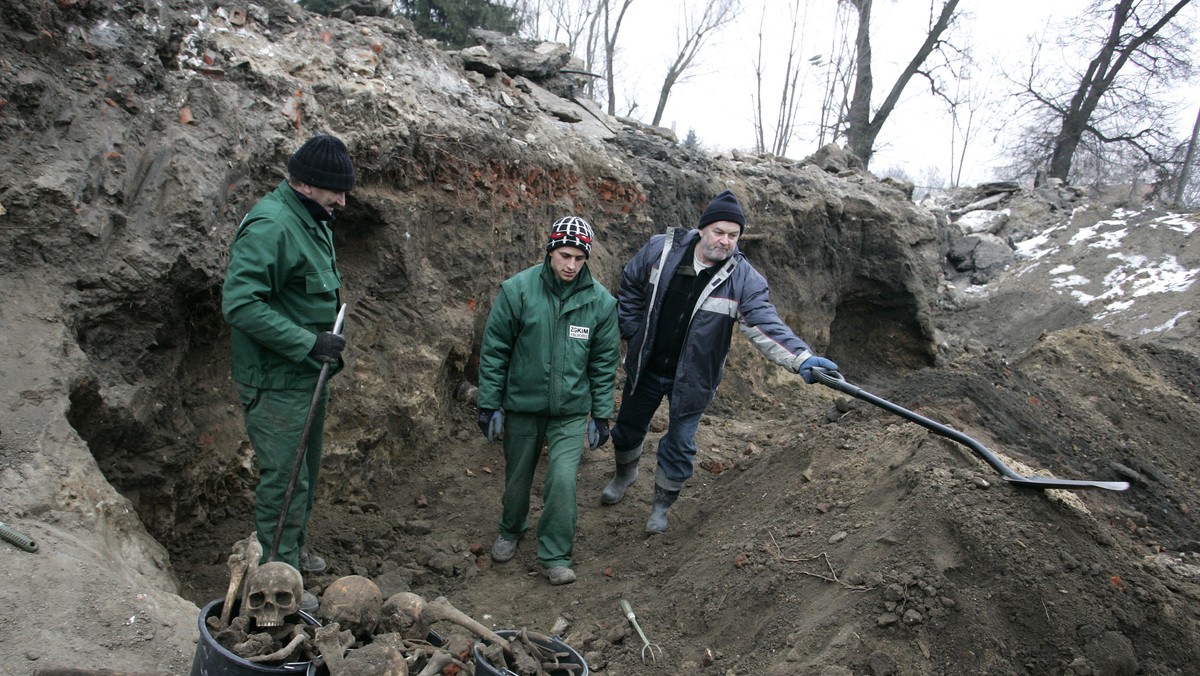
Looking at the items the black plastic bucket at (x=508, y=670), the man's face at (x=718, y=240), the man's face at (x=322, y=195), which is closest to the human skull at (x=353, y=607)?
the black plastic bucket at (x=508, y=670)

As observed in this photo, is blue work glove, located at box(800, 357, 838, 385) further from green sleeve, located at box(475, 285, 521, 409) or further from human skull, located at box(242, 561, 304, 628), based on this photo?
human skull, located at box(242, 561, 304, 628)

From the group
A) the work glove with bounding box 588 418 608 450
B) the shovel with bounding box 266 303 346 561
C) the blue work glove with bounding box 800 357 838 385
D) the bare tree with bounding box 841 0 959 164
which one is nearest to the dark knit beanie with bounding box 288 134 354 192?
the shovel with bounding box 266 303 346 561

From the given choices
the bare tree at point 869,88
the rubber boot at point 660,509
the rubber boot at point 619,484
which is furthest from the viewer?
the bare tree at point 869,88

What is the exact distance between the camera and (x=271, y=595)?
9.20 feet

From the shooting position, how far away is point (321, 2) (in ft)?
51.5

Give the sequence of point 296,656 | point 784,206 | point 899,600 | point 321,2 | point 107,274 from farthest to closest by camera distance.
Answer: point 321,2
point 784,206
point 107,274
point 899,600
point 296,656

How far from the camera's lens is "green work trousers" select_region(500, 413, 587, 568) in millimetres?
4742

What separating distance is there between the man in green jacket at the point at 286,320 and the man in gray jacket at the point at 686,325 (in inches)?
75.8

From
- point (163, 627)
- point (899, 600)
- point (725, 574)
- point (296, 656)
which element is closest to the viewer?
point (296, 656)

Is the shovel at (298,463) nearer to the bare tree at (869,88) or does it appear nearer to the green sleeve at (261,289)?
the green sleeve at (261,289)

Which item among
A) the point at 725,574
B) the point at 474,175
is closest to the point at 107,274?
the point at 474,175

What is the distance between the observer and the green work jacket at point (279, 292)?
3693mm

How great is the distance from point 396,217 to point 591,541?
108 inches

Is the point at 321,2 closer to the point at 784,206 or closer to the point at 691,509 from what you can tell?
the point at 784,206
